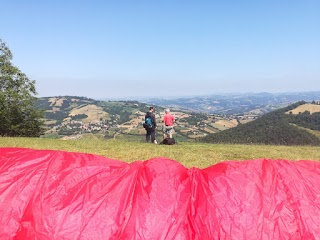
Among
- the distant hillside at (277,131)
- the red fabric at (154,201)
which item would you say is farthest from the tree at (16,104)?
the distant hillside at (277,131)

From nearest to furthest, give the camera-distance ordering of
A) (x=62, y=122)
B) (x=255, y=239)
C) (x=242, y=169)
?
1. (x=255, y=239)
2. (x=242, y=169)
3. (x=62, y=122)

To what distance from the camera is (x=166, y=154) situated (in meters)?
12.7

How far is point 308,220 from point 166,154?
9.11 m

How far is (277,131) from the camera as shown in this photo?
98812 millimetres

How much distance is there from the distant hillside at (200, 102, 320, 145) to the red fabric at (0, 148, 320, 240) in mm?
72309

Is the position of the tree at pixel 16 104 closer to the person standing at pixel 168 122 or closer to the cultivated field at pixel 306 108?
the person standing at pixel 168 122

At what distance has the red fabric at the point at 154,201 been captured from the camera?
11.9 feet

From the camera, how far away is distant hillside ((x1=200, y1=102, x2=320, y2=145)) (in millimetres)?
87062

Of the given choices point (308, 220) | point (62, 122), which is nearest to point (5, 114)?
point (308, 220)

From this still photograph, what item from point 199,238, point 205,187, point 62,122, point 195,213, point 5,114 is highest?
point 205,187

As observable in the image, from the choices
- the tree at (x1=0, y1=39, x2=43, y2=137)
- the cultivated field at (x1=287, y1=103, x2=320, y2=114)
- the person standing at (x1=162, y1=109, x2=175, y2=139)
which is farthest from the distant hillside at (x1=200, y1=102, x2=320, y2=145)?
the person standing at (x1=162, y1=109, x2=175, y2=139)

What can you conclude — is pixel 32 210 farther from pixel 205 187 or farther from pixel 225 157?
pixel 225 157

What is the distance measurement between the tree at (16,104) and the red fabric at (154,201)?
31144 millimetres

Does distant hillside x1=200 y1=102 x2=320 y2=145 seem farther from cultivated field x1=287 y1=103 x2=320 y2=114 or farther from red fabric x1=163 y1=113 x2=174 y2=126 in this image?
red fabric x1=163 y1=113 x2=174 y2=126
